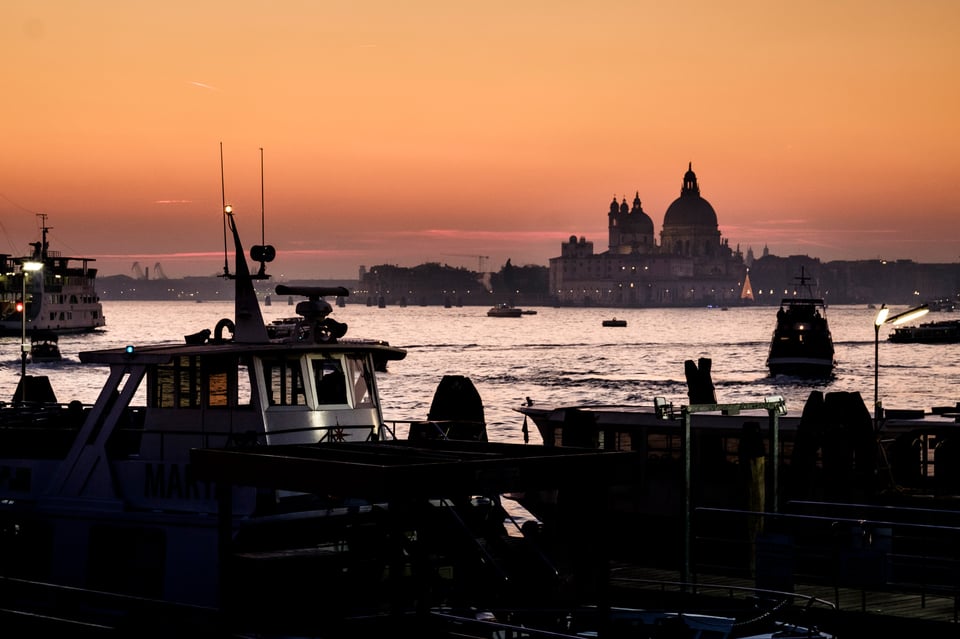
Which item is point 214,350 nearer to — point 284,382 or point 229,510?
point 284,382

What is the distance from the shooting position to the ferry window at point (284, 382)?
722 inches

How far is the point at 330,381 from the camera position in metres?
19.0

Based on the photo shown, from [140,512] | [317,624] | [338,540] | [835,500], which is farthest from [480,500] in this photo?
[835,500]

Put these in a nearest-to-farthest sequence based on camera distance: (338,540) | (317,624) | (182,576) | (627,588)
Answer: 1. (317,624)
2. (338,540)
3. (182,576)
4. (627,588)

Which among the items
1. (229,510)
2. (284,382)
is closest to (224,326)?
(284,382)

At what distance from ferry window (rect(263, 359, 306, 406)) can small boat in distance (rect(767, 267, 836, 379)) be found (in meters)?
91.1

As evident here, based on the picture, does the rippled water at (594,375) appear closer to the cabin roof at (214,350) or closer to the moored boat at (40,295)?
the moored boat at (40,295)

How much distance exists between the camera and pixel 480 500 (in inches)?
703

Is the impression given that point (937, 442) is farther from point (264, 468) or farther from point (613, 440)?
point (264, 468)

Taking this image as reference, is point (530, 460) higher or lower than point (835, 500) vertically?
higher

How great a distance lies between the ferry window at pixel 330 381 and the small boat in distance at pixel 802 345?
90.5 metres

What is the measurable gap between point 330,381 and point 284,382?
757 millimetres

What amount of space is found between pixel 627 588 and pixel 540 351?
152 metres

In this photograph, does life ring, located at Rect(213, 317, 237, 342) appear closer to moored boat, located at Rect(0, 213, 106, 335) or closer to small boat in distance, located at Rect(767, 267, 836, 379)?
small boat in distance, located at Rect(767, 267, 836, 379)
